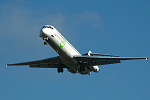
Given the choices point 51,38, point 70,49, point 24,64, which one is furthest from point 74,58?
point 24,64

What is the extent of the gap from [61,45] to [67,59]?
2.89 m

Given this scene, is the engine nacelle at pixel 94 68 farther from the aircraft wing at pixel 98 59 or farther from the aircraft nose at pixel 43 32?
the aircraft nose at pixel 43 32

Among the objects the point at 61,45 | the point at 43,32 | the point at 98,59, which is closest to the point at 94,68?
the point at 98,59

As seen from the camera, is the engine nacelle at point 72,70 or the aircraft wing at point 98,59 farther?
the engine nacelle at point 72,70

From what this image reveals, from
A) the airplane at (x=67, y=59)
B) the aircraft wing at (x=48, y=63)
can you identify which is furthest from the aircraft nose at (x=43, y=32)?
the aircraft wing at (x=48, y=63)

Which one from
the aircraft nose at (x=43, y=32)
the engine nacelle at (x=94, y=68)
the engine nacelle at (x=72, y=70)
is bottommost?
the engine nacelle at (x=72, y=70)

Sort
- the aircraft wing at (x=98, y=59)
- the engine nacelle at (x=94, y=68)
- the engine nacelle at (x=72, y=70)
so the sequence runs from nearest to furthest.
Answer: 1. the aircraft wing at (x=98, y=59)
2. the engine nacelle at (x=72, y=70)
3. the engine nacelle at (x=94, y=68)

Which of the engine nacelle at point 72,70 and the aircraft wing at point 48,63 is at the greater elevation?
the aircraft wing at point 48,63

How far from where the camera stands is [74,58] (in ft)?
170

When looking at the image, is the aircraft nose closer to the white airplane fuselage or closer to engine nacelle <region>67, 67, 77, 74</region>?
the white airplane fuselage

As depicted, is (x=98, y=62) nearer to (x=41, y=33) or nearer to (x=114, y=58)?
(x=114, y=58)

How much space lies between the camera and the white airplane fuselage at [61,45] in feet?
159

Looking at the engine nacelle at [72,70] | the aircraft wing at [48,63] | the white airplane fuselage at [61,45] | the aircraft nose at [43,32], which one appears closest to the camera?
the aircraft nose at [43,32]

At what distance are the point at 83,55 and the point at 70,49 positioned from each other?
4192 millimetres
